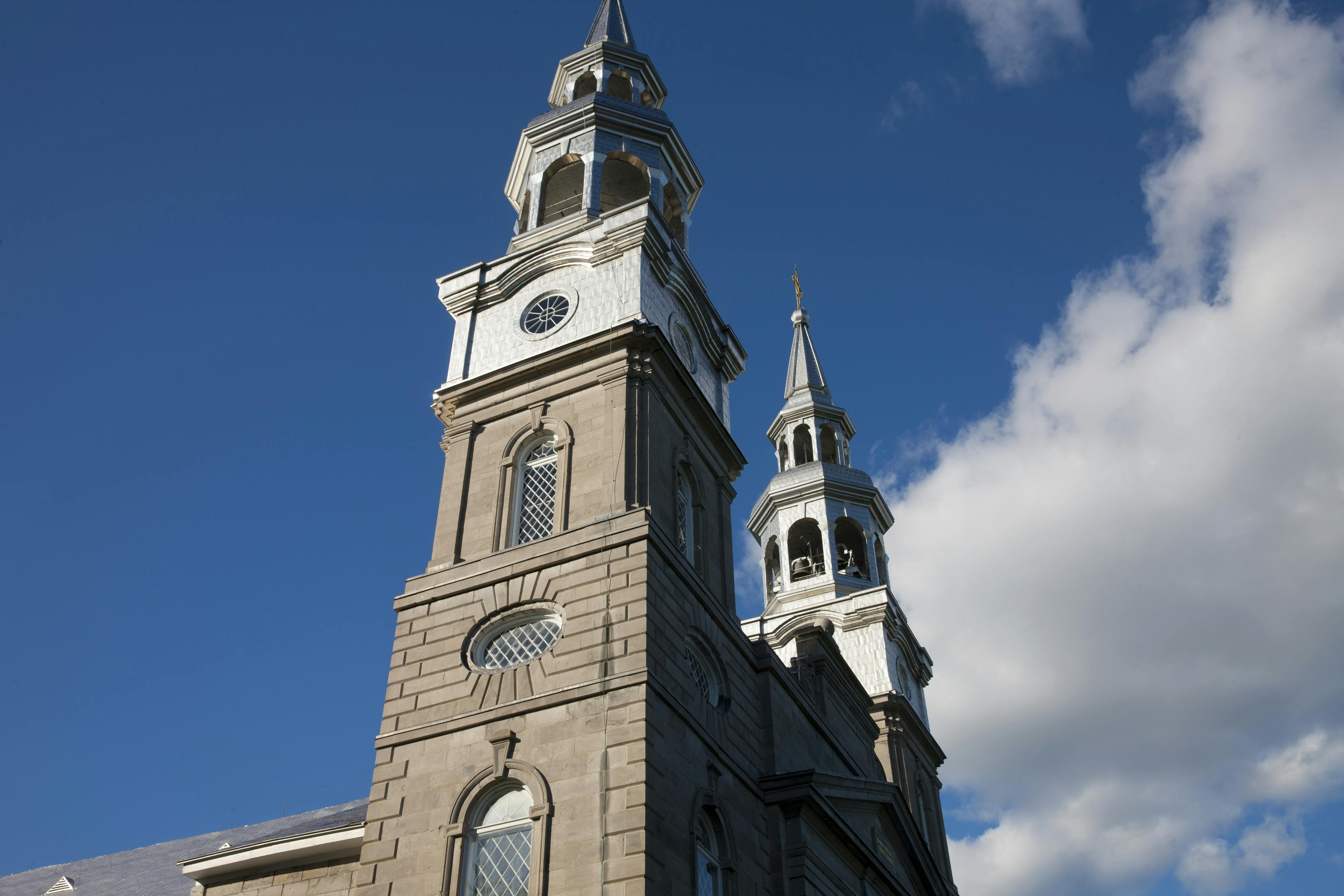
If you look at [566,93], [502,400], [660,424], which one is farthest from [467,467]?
[566,93]

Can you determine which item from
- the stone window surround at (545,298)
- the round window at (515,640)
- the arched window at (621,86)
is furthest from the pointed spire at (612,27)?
the round window at (515,640)

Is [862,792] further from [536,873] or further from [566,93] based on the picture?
[566,93]

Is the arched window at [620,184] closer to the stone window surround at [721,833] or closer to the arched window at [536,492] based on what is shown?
the arched window at [536,492]

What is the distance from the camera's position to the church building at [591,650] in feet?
58.4

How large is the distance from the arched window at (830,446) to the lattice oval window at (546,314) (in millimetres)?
18923

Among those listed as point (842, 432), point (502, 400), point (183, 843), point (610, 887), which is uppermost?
point (842, 432)

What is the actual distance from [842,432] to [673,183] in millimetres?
15972

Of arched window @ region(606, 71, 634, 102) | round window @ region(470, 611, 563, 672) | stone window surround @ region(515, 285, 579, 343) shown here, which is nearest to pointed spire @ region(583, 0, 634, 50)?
arched window @ region(606, 71, 634, 102)

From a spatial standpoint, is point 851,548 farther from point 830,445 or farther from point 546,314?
point 546,314

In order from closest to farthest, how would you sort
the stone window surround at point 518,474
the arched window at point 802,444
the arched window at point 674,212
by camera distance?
the stone window surround at point 518,474, the arched window at point 674,212, the arched window at point 802,444

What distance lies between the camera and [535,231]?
91.5ft

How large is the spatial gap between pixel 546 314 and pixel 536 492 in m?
4.61

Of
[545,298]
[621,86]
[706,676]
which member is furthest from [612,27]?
[706,676]

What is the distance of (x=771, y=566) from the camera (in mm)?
40969
